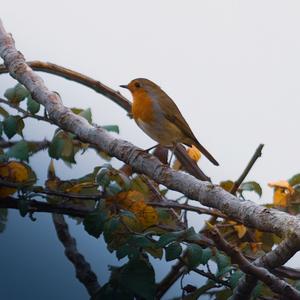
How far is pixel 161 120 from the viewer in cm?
298

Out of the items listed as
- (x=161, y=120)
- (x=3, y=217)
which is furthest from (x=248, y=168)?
(x=161, y=120)

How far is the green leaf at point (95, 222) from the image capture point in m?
2.02

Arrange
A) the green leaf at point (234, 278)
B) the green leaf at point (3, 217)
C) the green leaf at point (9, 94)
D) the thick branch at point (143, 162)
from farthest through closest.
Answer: the green leaf at point (9, 94) < the green leaf at point (3, 217) < the green leaf at point (234, 278) < the thick branch at point (143, 162)

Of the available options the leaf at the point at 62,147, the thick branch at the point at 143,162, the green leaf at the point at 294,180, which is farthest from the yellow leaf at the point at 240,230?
the leaf at the point at 62,147

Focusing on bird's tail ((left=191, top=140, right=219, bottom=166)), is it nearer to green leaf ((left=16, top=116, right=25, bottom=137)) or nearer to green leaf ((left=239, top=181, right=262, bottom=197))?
green leaf ((left=239, top=181, right=262, bottom=197))

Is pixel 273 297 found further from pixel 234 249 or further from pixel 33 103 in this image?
pixel 33 103

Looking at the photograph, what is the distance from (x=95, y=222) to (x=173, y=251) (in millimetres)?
284

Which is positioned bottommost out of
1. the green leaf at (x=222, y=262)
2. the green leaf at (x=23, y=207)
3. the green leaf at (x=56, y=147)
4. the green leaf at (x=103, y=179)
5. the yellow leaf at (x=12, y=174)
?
the green leaf at (x=222, y=262)

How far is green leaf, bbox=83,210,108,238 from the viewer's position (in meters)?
2.02

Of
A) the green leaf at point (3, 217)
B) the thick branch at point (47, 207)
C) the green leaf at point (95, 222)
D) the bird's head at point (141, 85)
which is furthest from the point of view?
the bird's head at point (141, 85)

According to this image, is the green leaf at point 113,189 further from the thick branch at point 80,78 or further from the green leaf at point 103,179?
the thick branch at point 80,78

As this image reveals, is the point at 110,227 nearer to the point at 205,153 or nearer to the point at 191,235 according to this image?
the point at 191,235

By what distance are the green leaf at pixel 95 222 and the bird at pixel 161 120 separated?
0.81 meters

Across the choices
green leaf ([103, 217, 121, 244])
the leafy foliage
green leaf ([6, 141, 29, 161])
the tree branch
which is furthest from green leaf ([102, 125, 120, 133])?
the tree branch
